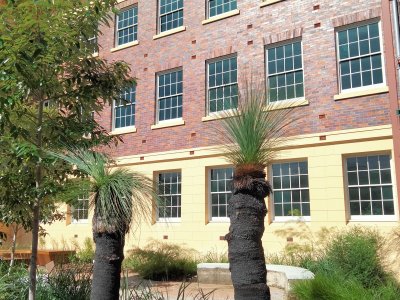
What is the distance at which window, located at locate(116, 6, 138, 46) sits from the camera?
62.0ft

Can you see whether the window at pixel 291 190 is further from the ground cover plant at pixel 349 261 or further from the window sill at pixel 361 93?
the window sill at pixel 361 93

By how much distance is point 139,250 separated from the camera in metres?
15.6

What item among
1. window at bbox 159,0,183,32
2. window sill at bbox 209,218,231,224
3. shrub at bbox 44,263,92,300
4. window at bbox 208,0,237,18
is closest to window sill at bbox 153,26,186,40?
window at bbox 159,0,183,32

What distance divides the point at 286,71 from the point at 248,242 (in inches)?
417

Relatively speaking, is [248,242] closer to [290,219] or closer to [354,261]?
[354,261]

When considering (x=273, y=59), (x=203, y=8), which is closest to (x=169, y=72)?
(x=203, y=8)

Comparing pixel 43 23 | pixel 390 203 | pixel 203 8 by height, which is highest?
pixel 203 8

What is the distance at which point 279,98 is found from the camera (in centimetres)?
1110

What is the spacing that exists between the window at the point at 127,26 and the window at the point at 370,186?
10529 mm

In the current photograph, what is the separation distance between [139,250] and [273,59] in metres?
7.85

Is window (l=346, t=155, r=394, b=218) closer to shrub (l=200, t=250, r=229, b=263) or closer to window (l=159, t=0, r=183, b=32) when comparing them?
shrub (l=200, t=250, r=229, b=263)

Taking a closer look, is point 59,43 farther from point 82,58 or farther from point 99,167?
point 99,167

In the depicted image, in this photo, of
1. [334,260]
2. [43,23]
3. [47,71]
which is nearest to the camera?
[43,23]

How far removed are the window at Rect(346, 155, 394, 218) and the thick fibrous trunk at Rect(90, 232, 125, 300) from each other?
9294 mm
